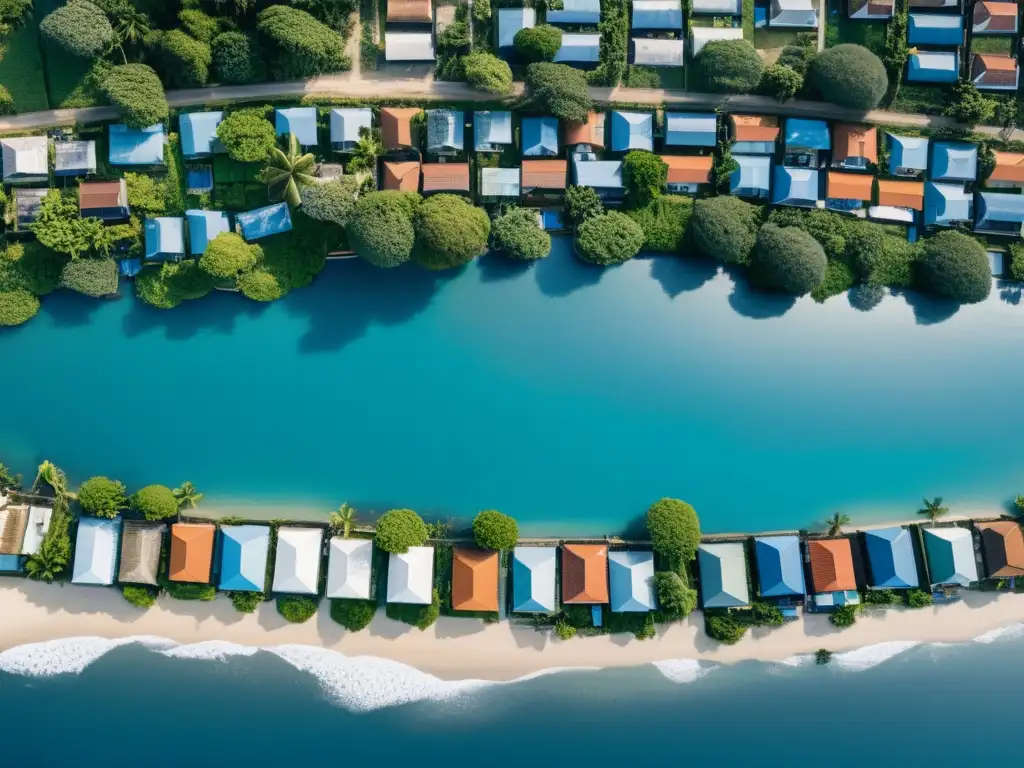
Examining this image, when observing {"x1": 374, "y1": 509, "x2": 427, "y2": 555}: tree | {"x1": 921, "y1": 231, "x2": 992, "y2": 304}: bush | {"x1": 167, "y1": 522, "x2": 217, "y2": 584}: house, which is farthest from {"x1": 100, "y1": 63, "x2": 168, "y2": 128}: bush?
{"x1": 921, "y1": 231, "x2": 992, "y2": 304}: bush

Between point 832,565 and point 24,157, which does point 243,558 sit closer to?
point 24,157

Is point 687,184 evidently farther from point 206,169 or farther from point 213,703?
point 213,703

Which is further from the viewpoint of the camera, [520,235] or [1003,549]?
[1003,549]

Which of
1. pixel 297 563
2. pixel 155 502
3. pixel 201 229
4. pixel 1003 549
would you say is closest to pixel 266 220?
pixel 201 229

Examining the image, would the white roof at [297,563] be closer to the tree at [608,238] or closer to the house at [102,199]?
the house at [102,199]

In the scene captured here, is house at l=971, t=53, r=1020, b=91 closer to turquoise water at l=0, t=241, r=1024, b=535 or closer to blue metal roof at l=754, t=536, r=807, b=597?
turquoise water at l=0, t=241, r=1024, b=535

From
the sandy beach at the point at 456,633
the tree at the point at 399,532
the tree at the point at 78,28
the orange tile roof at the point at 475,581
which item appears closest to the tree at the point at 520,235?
the tree at the point at 399,532
